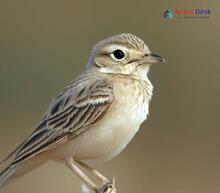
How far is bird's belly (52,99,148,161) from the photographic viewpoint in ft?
20.7

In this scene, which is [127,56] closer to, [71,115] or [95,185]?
[71,115]

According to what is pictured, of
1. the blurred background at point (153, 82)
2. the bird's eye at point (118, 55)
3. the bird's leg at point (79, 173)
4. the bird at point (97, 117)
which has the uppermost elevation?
the blurred background at point (153, 82)

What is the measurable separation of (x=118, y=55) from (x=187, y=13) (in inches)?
194

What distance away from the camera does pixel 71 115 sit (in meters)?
6.48

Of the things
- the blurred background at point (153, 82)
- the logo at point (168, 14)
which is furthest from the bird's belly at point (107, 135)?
the logo at point (168, 14)

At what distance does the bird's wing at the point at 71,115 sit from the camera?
250 inches

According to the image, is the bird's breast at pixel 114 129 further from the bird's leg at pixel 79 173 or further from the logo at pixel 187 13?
the logo at pixel 187 13

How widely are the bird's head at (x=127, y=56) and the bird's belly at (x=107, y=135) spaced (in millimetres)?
365

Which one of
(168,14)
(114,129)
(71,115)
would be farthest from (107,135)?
(168,14)

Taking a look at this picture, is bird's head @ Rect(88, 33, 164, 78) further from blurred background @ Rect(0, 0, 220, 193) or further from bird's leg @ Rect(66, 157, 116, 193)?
blurred background @ Rect(0, 0, 220, 193)

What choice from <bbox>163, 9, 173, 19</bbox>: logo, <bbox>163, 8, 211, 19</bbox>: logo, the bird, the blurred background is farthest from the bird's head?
<bbox>163, 9, 173, 19</bbox>: logo

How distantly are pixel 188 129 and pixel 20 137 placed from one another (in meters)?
2.17

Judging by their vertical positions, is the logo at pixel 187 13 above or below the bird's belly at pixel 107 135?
above

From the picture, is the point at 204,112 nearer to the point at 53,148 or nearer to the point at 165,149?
the point at 165,149
